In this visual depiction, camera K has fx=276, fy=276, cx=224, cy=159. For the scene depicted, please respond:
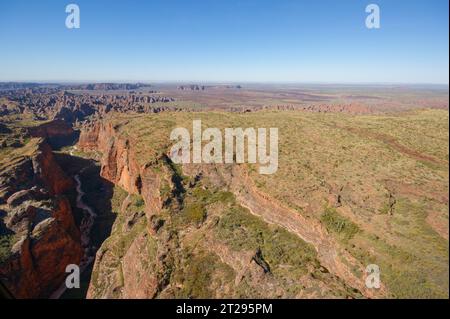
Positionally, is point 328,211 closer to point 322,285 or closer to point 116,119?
point 322,285
